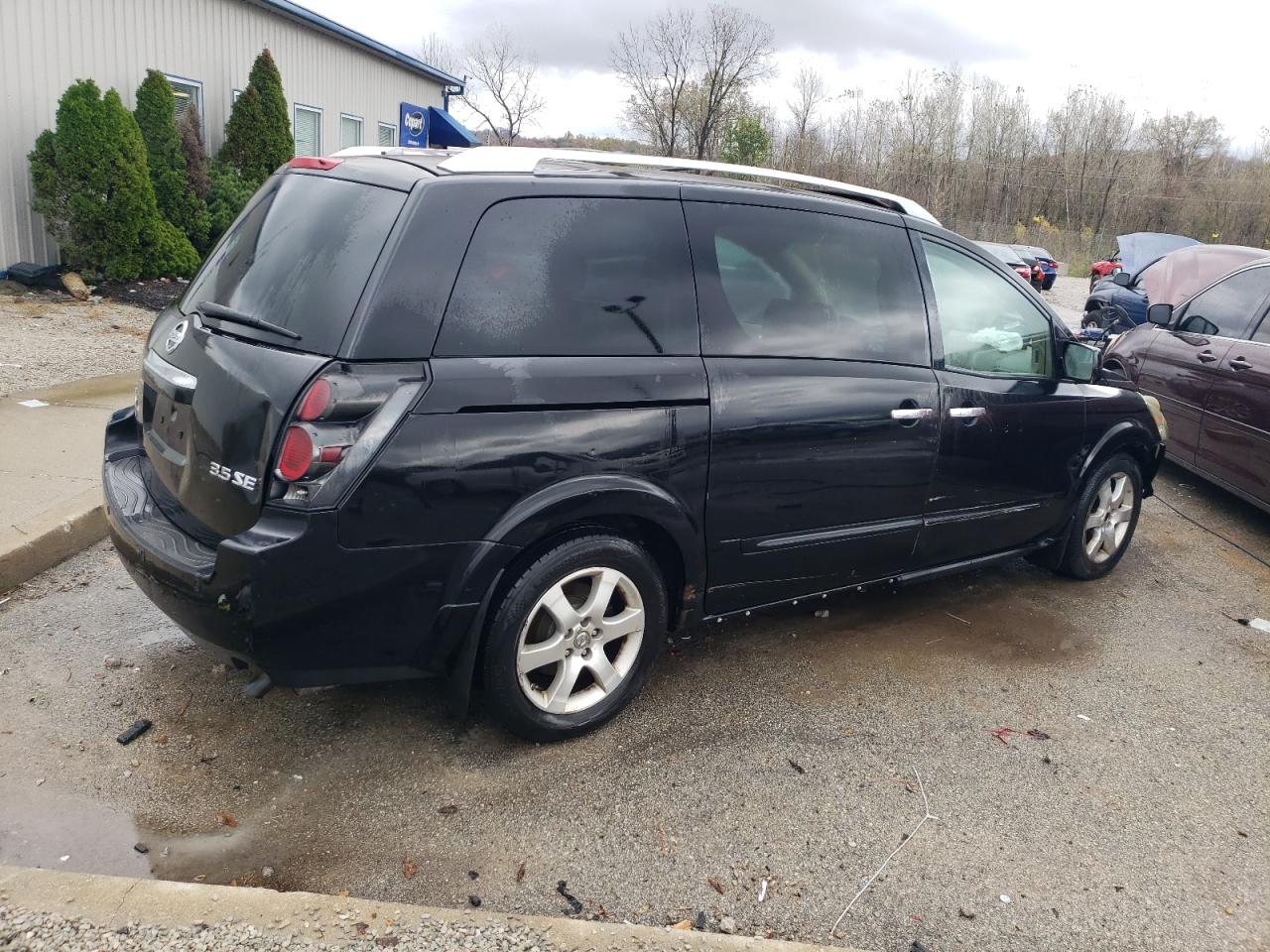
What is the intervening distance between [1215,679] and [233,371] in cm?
420

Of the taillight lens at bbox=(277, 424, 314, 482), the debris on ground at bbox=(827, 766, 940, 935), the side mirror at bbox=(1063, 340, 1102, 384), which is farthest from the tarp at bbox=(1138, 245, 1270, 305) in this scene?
the taillight lens at bbox=(277, 424, 314, 482)

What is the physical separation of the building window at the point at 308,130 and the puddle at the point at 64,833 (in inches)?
626

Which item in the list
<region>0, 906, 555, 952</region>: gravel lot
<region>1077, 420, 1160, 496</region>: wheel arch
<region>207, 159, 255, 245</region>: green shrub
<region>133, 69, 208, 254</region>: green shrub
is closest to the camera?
<region>0, 906, 555, 952</region>: gravel lot

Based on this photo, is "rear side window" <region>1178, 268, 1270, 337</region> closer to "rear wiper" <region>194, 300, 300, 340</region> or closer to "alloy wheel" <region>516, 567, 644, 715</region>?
"alloy wheel" <region>516, 567, 644, 715</region>

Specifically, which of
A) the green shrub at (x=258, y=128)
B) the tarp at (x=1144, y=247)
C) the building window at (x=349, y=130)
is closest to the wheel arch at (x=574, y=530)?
the green shrub at (x=258, y=128)

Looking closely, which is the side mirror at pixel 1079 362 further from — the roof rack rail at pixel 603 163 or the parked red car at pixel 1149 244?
the parked red car at pixel 1149 244

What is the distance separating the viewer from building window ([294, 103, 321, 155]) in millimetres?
17062

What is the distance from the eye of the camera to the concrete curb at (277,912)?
2338 mm

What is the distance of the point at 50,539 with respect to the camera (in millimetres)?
4570

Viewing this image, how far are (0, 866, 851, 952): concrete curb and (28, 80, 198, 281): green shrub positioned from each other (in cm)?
1089

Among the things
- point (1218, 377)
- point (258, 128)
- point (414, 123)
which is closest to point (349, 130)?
point (414, 123)

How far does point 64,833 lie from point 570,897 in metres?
1.47

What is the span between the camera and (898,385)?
4.02m

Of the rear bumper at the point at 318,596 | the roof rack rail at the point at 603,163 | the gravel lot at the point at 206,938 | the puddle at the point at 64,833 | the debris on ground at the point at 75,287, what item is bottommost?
the puddle at the point at 64,833
